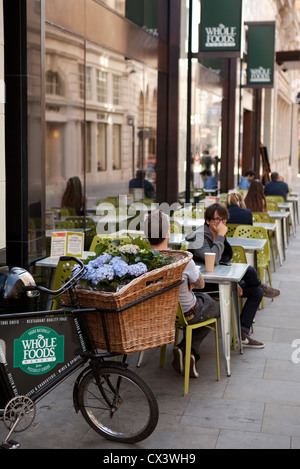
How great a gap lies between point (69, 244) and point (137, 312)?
2628mm

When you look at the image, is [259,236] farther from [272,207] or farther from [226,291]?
[272,207]

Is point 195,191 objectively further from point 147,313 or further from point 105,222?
point 147,313

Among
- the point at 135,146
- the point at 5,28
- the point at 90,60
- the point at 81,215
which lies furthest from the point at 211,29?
the point at 5,28

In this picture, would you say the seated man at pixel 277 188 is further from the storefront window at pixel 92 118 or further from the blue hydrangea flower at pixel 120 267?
the blue hydrangea flower at pixel 120 267

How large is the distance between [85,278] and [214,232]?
270 cm

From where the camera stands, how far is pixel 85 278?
405cm

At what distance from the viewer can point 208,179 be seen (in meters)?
16.5

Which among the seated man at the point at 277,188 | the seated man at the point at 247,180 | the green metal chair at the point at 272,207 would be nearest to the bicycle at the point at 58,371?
the green metal chair at the point at 272,207

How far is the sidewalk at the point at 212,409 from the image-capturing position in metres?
4.28

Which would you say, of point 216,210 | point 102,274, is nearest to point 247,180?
point 216,210

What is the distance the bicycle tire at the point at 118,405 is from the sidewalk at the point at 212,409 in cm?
9

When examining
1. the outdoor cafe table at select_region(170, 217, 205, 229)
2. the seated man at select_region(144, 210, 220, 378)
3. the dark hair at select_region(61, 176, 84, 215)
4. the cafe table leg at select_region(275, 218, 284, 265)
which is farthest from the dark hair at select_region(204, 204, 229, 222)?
the cafe table leg at select_region(275, 218, 284, 265)

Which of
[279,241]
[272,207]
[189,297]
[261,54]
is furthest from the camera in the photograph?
[261,54]

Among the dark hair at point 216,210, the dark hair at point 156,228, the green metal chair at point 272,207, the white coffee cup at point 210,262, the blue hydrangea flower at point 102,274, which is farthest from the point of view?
the green metal chair at point 272,207
